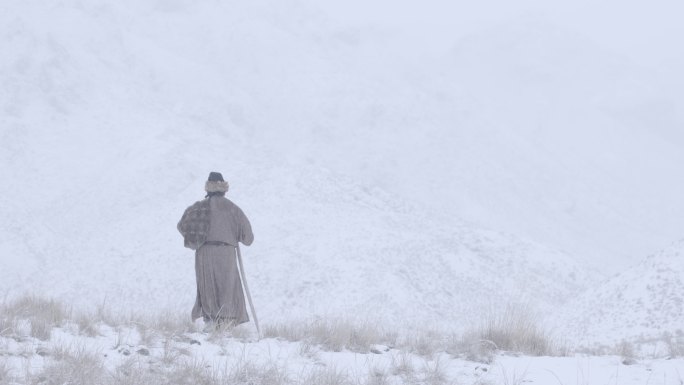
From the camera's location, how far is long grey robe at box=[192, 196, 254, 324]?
7.48 m

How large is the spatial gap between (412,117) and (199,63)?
45.7ft

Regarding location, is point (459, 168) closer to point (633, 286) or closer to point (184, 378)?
point (633, 286)

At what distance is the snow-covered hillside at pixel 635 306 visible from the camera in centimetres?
1478

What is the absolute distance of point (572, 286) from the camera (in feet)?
77.4

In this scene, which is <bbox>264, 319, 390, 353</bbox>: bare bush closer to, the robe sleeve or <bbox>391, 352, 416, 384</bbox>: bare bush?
<bbox>391, 352, 416, 384</bbox>: bare bush

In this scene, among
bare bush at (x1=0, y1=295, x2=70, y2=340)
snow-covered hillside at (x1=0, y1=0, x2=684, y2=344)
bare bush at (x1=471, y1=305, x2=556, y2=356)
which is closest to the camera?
bare bush at (x1=0, y1=295, x2=70, y2=340)

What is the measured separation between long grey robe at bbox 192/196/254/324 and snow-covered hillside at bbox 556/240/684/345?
938 centimetres

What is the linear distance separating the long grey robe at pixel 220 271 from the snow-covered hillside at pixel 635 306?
30.8ft

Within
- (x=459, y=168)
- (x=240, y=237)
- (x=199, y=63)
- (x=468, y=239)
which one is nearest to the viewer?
(x=240, y=237)

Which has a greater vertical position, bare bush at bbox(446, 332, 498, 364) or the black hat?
the black hat

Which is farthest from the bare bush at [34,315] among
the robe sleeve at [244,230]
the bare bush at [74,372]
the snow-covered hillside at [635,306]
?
the snow-covered hillside at [635,306]

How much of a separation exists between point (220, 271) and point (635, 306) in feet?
38.0

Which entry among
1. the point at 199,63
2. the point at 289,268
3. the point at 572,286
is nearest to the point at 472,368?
the point at 289,268

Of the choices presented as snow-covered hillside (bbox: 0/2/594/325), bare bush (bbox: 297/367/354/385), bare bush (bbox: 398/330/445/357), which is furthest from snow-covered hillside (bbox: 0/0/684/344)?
bare bush (bbox: 297/367/354/385)
